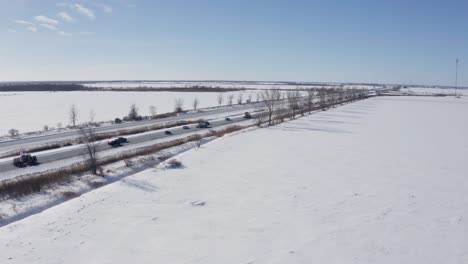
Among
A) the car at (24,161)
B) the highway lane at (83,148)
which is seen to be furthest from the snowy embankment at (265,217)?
the highway lane at (83,148)

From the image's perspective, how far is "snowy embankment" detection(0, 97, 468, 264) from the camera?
33.9 ft

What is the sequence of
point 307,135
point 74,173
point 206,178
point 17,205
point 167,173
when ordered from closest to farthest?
point 17,205
point 206,178
point 167,173
point 74,173
point 307,135

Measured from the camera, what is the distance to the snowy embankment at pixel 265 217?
10336 mm

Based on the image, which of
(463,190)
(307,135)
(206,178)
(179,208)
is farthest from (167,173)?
(307,135)

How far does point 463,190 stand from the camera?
1683 cm

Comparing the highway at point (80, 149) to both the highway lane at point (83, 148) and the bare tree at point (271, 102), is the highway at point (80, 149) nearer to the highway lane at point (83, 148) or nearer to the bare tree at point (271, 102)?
the highway lane at point (83, 148)

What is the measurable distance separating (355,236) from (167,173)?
39.1 ft

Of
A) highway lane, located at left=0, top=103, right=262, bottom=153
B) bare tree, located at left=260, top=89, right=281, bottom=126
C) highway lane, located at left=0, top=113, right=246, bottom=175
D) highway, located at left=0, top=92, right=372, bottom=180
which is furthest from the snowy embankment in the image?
bare tree, located at left=260, top=89, right=281, bottom=126

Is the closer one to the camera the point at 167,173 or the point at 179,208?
the point at 179,208

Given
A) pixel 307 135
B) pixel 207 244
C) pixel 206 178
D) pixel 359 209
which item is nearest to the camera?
pixel 207 244

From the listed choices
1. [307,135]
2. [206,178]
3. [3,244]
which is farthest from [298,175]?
[307,135]

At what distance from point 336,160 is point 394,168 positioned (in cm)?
374

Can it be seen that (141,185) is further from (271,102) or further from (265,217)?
(271,102)

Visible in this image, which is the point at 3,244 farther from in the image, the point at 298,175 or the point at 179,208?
the point at 298,175
